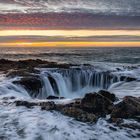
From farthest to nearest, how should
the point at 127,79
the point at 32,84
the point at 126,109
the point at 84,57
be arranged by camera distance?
the point at 84,57
the point at 127,79
the point at 32,84
the point at 126,109

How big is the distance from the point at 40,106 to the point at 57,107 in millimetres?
902

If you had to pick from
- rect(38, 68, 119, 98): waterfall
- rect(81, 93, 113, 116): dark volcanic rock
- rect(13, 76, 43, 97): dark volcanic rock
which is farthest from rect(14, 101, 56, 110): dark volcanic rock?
rect(38, 68, 119, 98): waterfall

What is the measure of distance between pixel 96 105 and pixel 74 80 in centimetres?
1425

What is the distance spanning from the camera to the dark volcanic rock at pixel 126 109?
15742 millimetres

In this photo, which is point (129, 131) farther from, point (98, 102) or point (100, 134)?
point (98, 102)

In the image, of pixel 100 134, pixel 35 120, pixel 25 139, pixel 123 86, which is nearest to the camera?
pixel 25 139

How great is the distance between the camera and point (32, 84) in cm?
2448

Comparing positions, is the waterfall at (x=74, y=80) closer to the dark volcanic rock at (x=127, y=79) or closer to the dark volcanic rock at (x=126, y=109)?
the dark volcanic rock at (x=127, y=79)

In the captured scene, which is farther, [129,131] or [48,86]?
[48,86]

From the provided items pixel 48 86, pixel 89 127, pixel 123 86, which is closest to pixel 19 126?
pixel 89 127

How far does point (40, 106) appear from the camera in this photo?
17281 mm

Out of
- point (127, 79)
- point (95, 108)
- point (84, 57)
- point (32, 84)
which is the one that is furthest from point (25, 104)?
point (84, 57)

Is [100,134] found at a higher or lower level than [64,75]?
lower

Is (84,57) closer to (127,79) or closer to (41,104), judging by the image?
(127,79)
